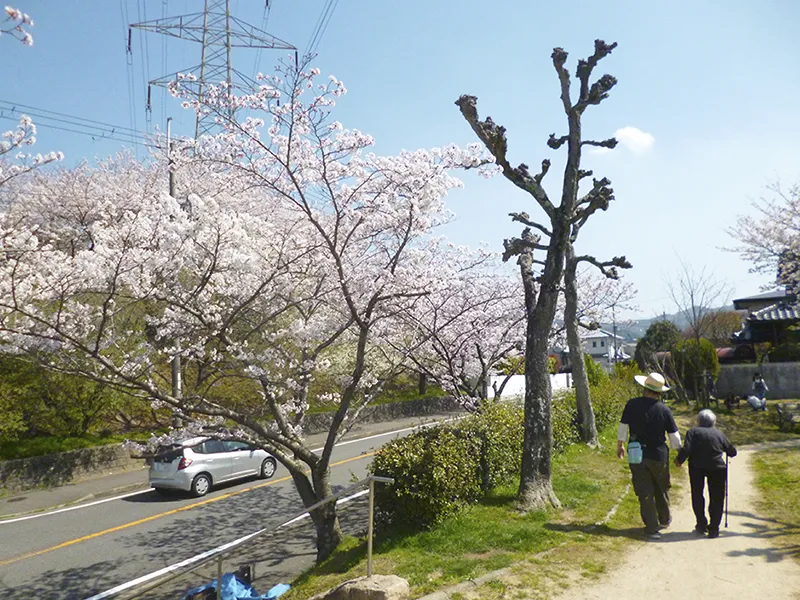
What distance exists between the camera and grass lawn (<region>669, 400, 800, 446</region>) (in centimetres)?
1434

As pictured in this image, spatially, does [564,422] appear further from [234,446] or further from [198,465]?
[198,465]

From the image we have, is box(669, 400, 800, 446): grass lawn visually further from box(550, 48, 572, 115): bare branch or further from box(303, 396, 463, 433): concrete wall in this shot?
box(303, 396, 463, 433): concrete wall

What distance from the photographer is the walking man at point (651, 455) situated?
6562 mm

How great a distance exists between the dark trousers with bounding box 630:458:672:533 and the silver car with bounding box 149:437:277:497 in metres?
8.44

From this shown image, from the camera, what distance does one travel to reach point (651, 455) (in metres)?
6.60

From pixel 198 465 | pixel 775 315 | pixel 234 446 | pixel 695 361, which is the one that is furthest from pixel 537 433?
pixel 775 315

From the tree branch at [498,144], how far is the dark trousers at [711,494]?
410cm

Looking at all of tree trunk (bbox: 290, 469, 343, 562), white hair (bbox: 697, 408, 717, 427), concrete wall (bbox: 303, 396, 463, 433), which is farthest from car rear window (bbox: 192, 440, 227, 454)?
white hair (bbox: 697, 408, 717, 427)

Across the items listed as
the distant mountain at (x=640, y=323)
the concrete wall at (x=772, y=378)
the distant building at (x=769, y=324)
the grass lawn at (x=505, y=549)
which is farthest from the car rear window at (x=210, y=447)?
the distant building at (x=769, y=324)

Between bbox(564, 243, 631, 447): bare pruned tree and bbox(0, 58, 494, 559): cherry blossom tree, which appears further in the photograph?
bbox(564, 243, 631, 447): bare pruned tree

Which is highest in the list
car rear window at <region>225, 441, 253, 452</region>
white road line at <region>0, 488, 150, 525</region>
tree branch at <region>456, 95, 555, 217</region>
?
tree branch at <region>456, 95, 555, 217</region>

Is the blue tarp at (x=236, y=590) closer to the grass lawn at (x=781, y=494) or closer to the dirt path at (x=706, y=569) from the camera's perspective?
the dirt path at (x=706, y=569)

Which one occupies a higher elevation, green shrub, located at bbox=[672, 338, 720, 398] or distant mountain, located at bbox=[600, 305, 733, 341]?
distant mountain, located at bbox=[600, 305, 733, 341]

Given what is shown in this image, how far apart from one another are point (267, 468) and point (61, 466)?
5.68 meters
